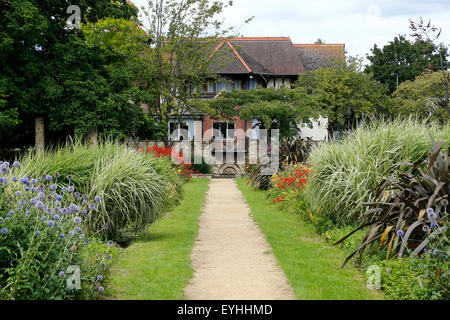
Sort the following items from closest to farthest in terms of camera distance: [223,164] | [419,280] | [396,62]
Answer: [419,280], [223,164], [396,62]

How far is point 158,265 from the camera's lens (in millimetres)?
7137

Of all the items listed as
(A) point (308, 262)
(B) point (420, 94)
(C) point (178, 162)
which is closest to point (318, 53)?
(B) point (420, 94)

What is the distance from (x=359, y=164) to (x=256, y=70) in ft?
95.4

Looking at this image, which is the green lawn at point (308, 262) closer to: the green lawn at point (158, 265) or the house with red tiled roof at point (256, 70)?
the green lawn at point (158, 265)

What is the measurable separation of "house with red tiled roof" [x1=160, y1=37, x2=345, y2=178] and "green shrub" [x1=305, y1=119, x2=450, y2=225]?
73.1 feet

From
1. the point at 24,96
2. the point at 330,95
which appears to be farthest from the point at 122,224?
the point at 330,95

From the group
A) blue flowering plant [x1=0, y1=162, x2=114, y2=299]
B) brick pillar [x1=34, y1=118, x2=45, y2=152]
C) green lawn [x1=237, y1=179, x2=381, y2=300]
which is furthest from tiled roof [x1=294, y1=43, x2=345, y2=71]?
blue flowering plant [x1=0, y1=162, x2=114, y2=299]

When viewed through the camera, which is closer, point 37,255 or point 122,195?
point 37,255

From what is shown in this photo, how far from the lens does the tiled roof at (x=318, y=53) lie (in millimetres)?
44888

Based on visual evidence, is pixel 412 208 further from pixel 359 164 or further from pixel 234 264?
pixel 359 164

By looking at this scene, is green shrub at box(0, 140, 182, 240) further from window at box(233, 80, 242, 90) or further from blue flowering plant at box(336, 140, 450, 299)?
window at box(233, 80, 242, 90)

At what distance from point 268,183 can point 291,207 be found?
5.34 m

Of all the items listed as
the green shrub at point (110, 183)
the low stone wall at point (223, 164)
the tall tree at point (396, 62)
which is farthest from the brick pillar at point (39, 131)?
the tall tree at point (396, 62)

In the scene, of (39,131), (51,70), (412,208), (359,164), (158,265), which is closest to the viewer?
(412,208)
